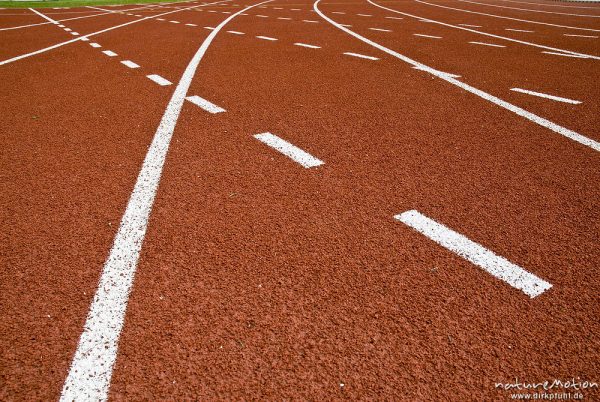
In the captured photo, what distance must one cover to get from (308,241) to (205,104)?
305cm

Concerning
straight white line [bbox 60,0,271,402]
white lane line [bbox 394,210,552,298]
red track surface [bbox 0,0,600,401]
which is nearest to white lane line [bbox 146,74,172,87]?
red track surface [bbox 0,0,600,401]

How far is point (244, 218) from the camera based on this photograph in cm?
297

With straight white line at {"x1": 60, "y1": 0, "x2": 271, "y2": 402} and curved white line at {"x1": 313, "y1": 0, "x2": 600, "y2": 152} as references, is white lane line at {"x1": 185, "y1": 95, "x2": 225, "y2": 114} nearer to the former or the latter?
straight white line at {"x1": 60, "y1": 0, "x2": 271, "y2": 402}

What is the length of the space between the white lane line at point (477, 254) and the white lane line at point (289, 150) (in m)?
1.01

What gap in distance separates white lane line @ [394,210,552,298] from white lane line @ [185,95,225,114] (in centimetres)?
280

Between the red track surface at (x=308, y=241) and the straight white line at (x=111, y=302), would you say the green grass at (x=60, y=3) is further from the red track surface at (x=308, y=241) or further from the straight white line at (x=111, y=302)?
the straight white line at (x=111, y=302)

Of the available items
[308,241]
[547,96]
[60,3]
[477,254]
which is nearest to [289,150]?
[308,241]

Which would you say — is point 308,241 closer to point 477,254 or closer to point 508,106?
point 477,254

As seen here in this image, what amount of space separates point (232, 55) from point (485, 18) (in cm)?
970

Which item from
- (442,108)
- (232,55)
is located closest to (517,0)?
(232,55)

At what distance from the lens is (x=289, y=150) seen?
394 centimetres

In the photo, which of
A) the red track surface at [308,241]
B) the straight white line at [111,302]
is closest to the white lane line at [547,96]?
the red track surface at [308,241]

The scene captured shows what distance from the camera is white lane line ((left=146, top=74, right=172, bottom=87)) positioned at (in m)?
6.21

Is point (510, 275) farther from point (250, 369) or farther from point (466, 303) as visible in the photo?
point (250, 369)
